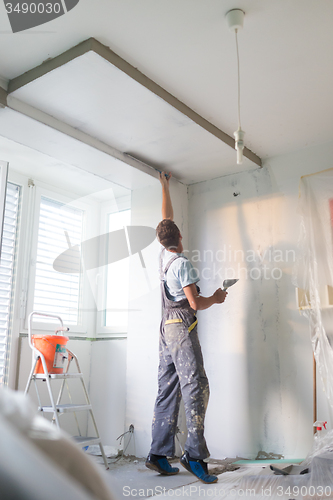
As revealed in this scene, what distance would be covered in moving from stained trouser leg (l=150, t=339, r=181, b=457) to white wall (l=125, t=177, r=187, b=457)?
550mm

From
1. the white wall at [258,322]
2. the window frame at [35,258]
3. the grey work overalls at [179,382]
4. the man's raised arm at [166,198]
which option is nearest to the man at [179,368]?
the grey work overalls at [179,382]

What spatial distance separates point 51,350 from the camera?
2.84 metres

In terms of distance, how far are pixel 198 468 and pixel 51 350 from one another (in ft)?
4.02

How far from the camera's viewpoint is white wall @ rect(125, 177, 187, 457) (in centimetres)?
325

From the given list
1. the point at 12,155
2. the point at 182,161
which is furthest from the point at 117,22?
the point at 12,155

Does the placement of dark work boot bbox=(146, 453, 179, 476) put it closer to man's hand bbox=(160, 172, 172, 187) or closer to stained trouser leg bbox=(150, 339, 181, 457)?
stained trouser leg bbox=(150, 339, 181, 457)

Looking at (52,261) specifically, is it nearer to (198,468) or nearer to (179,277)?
(179,277)

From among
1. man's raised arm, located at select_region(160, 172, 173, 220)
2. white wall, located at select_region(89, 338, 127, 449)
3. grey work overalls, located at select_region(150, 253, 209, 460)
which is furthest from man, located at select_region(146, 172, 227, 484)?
white wall, located at select_region(89, 338, 127, 449)

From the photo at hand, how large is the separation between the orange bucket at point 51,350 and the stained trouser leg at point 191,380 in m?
0.78

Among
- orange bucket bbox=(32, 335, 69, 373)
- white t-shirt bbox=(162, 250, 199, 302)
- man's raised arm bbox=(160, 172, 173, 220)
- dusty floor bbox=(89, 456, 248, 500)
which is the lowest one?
dusty floor bbox=(89, 456, 248, 500)

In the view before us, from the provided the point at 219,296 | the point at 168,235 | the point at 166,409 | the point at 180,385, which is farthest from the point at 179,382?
the point at 168,235

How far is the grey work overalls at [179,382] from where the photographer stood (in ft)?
8.00

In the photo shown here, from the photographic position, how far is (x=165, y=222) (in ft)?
9.00

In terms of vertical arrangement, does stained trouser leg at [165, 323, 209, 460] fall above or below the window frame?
below
